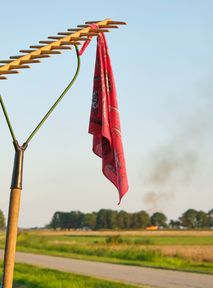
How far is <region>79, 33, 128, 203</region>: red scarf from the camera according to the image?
276 cm

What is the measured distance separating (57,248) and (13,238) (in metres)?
35.7

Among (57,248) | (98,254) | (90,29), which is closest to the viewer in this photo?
(90,29)

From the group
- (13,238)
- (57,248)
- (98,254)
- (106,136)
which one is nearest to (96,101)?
(106,136)

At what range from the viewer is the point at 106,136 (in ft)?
9.01

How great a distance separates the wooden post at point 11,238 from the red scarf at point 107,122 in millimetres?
585

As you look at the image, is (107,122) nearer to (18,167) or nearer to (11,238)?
(18,167)

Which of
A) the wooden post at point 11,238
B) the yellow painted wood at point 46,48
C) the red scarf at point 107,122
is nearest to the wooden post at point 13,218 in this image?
the wooden post at point 11,238

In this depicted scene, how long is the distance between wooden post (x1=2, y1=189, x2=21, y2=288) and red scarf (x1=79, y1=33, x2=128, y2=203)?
585mm

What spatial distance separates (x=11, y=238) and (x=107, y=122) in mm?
754

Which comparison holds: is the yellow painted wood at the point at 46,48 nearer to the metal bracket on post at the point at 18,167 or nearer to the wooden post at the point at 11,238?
the metal bracket on post at the point at 18,167

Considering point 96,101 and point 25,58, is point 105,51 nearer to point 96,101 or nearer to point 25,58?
point 96,101

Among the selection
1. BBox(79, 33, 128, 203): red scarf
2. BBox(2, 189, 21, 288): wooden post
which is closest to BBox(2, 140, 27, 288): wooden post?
BBox(2, 189, 21, 288): wooden post

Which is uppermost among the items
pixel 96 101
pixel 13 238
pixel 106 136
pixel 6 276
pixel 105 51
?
pixel 105 51

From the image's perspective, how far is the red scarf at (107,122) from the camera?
276 centimetres
